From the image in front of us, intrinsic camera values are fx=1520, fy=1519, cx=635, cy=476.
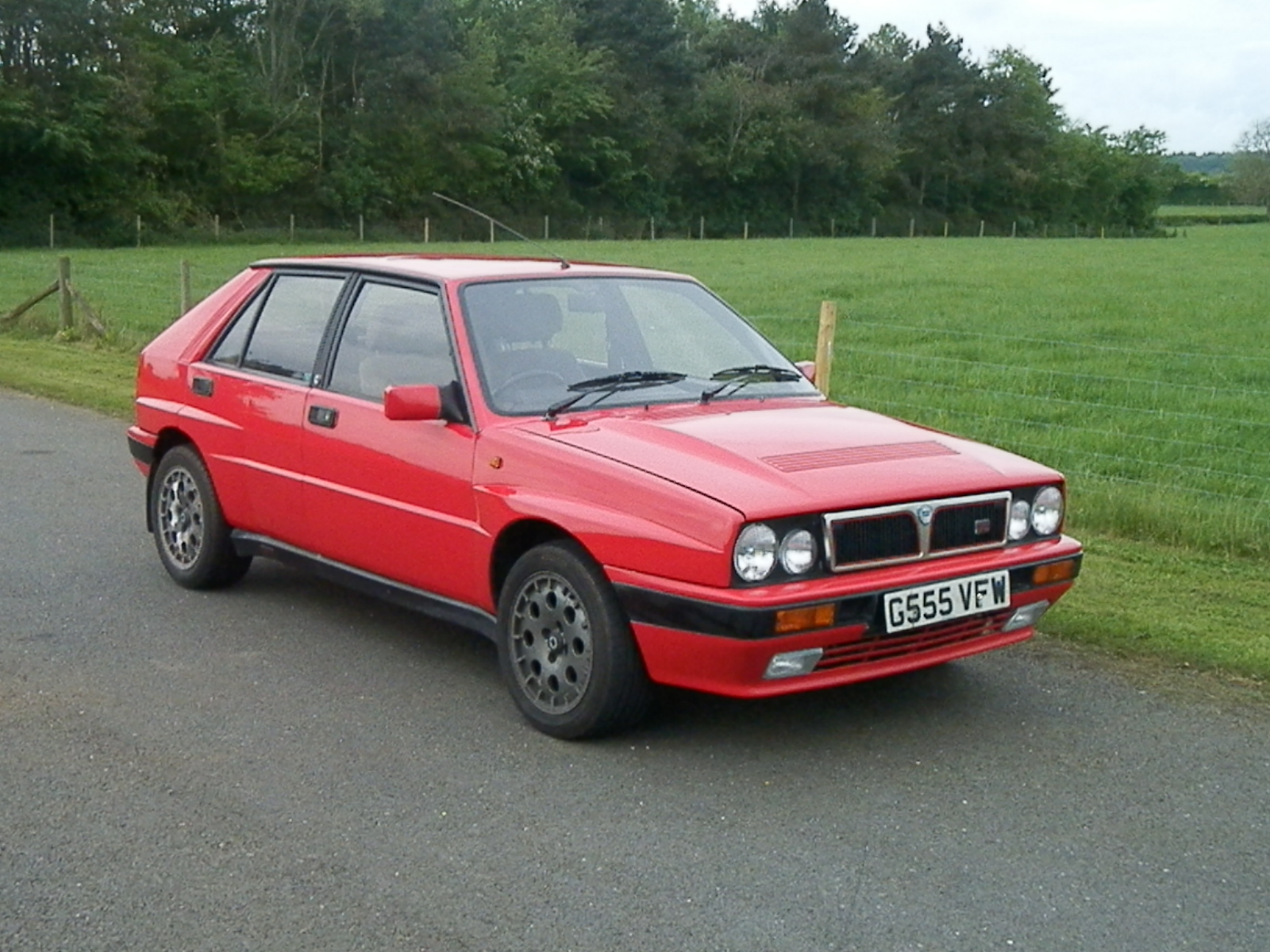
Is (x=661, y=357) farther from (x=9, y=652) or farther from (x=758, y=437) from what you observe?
(x=9, y=652)

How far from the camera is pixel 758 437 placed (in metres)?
5.14

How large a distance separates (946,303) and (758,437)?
22423mm

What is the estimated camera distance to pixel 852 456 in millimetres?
5008

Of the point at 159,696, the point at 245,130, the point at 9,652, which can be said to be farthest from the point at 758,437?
the point at 245,130

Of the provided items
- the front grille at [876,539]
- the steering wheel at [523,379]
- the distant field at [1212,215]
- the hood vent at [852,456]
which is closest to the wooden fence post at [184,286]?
the steering wheel at [523,379]

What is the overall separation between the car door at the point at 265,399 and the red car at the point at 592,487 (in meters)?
0.02

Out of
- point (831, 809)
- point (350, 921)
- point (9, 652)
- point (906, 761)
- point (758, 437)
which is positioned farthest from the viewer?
point (9, 652)

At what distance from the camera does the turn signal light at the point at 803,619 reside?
4.49m

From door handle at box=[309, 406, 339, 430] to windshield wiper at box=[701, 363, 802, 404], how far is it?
57.2 inches

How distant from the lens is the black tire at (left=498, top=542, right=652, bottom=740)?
481 cm

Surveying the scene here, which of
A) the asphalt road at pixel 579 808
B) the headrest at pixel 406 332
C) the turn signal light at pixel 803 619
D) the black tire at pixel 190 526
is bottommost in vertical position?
the asphalt road at pixel 579 808

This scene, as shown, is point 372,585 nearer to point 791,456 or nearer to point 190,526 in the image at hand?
point 190,526

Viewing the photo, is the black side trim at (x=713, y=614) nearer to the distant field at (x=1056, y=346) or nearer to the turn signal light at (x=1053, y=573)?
the turn signal light at (x=1053, y=573)

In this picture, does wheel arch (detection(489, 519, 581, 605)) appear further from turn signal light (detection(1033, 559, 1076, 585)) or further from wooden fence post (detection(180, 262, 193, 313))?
wooden fence post (detection(180, 262, 193, 313))
